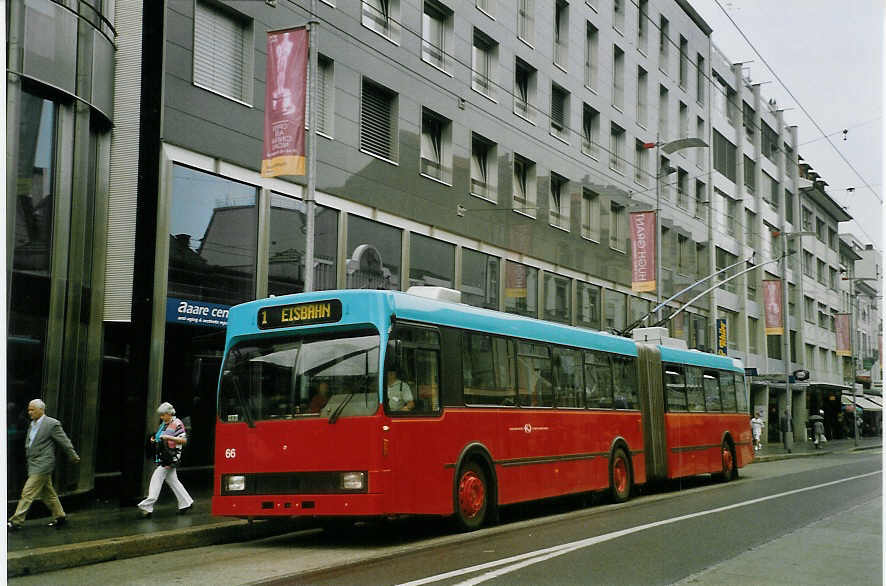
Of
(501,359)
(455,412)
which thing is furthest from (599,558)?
(501,359)

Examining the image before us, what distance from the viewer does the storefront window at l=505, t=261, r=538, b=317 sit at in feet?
94.2

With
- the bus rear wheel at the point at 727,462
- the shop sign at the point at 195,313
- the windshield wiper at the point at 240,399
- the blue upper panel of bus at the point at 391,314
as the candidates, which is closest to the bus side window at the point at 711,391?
the bus rear wheel at the point at 727,462

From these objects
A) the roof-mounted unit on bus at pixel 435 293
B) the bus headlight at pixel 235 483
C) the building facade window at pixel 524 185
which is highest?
the building facade window at pixel 524 185

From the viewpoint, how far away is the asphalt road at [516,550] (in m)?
9.34

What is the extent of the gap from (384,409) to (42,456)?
15.2 feet

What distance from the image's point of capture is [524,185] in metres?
29.9

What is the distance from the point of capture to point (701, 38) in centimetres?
2308

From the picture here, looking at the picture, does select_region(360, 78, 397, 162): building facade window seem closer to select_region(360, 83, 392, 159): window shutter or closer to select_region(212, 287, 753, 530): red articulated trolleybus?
select_region(360, 83, 392, 159): window shutter

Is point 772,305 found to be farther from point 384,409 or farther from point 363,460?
point 363,460

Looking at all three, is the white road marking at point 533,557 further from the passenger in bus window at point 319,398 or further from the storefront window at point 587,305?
the storefront window at point 587,305

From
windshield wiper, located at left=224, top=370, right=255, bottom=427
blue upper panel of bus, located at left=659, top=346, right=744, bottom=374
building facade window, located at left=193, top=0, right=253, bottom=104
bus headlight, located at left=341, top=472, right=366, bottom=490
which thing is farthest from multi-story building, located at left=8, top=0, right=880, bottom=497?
bus headlight, located at left=341, top=472, right=366, bottom=490

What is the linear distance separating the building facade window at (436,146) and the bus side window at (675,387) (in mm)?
7780

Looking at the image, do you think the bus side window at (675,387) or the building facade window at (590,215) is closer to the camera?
the bus side window at (675,387)

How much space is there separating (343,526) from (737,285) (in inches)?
1526
